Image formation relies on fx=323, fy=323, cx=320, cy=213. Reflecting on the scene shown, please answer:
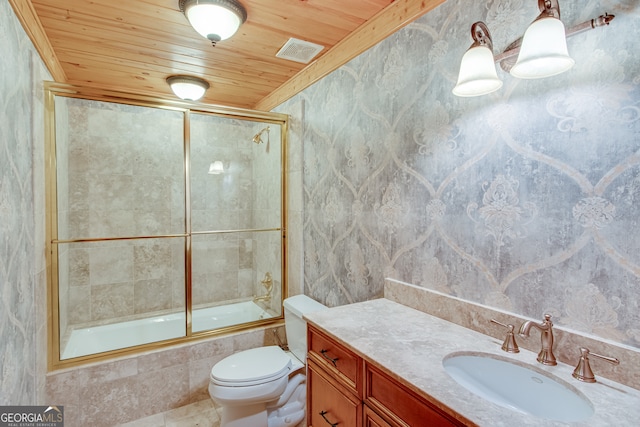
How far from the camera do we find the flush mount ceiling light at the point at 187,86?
8.78ft

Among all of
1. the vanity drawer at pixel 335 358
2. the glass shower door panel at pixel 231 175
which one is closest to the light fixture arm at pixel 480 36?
the vanity drawer at pixel 335 358

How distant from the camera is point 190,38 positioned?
2.04m

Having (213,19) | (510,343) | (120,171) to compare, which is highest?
(213,19)

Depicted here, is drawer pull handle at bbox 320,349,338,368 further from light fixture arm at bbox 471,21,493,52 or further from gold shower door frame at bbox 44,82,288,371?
gold shower door frame at bbox 44,82,288,371

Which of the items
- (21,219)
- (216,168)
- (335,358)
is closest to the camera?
(335,358)

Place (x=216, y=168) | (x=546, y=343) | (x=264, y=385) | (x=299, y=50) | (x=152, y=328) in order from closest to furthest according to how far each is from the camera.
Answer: (x=546, y=343) → (x=264, y=385) → (x=299, y=50) → (x=152, y=328) → (x=216, y=168)

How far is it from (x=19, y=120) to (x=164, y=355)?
5.38ft

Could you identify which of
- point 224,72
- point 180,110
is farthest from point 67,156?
point 224,72

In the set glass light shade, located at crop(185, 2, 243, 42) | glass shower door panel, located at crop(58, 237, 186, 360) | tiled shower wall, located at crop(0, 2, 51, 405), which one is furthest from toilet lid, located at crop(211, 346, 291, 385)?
glass light shade, located at crop(185, 2, 243, 42)

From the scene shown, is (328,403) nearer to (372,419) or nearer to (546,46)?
(372,419)

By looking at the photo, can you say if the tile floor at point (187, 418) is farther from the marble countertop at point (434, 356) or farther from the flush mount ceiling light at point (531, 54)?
the flush mount ceiling light at point (531, 54)

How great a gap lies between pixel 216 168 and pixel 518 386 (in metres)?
3.07

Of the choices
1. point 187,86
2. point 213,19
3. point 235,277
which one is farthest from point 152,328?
point 213,19

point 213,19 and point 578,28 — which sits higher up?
point 213,19
